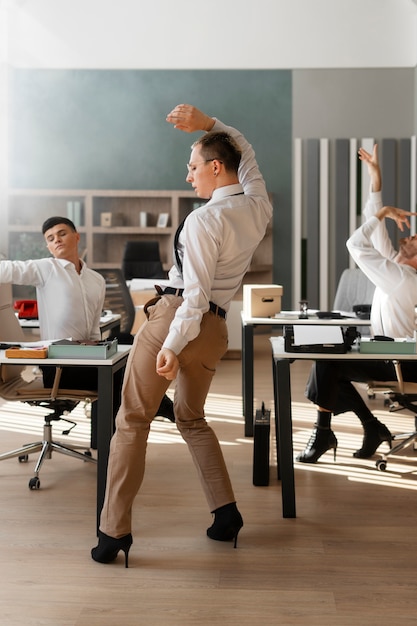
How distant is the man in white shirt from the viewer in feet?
9.62

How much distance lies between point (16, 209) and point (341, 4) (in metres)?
5.26

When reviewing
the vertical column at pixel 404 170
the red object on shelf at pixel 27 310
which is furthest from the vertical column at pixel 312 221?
the red object on shelf at pixel 27 310

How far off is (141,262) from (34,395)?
556cm

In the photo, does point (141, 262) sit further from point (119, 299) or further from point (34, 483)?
point (34, 483)

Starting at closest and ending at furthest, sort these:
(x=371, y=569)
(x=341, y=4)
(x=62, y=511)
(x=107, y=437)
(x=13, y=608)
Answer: (x=13, y=608) < (x=371, y=569) < (x=107, y=437) < (x=62, y=511) < (x=341, y=4)

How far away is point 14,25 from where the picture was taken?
37.1 ft

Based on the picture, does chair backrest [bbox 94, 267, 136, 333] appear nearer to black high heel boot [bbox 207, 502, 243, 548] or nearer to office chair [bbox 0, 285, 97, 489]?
office chair [bbox 0, 285, 97, 489]

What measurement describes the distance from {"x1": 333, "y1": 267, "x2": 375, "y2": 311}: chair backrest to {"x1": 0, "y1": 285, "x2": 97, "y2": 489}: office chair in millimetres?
3131

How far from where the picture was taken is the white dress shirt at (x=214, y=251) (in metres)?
2.88

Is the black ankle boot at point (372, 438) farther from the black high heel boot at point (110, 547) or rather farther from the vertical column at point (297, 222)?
the vertical column at point (297, 222)

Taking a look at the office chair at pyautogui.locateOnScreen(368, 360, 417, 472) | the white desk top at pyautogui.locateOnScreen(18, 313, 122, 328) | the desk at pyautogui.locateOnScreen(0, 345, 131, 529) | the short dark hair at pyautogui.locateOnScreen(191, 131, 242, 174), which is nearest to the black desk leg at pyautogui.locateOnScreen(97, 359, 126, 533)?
the desk at pyautogui.locateOnScreen(0, 345, 131, 529)

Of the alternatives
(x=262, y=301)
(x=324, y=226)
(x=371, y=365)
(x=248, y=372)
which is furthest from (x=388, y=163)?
(x=371, y=365)

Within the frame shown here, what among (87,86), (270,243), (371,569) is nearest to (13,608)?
(371,569)

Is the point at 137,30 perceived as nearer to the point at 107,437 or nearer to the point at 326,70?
the point at 326,70
